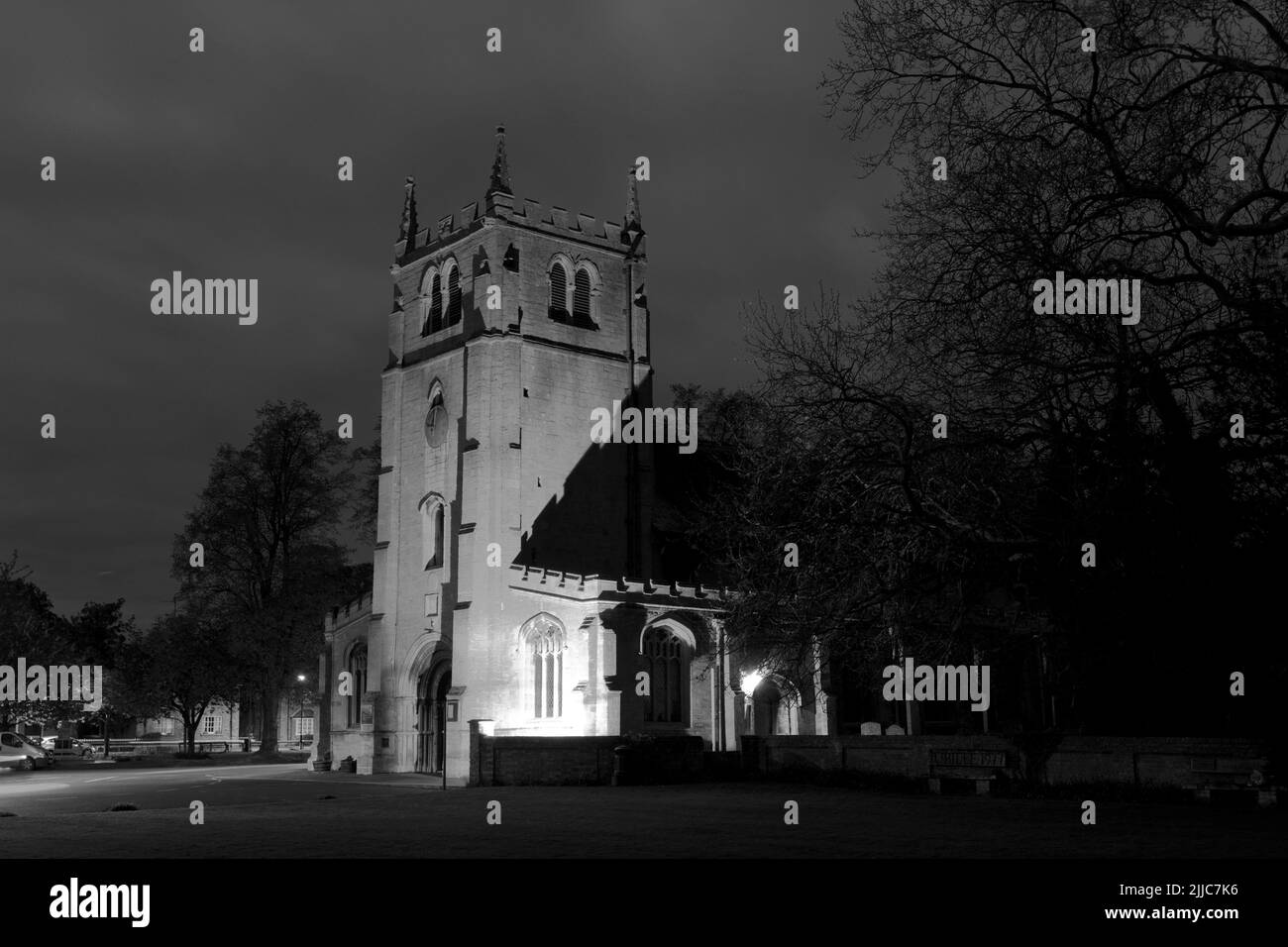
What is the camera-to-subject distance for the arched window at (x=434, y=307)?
48.7 meters

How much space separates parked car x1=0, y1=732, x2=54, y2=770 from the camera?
5031cm

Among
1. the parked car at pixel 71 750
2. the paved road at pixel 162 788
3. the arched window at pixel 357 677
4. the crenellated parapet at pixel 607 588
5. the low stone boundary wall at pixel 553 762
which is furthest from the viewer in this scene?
the parked car at pixel 71 750

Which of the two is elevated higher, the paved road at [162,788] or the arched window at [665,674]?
the arched window at [665,674]

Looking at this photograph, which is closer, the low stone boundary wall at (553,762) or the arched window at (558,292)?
the low stone boundary wall at (553,762)

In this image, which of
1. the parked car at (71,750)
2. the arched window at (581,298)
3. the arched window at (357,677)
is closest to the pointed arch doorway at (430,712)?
the arched window at (357,677)

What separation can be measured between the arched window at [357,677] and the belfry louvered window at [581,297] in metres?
14.8

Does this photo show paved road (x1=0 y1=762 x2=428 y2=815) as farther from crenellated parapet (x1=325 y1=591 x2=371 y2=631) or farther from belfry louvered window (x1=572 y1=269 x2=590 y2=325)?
belfry louvered window (x1=572 y1=269 x2=590 y2=325)

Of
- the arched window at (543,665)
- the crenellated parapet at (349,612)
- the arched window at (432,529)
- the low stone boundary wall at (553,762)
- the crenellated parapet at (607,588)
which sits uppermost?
the arched window at (432,529)

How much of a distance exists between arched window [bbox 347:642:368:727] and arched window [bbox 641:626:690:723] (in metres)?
13.4

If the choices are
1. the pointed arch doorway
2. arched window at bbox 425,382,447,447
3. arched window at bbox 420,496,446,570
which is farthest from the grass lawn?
arched window at bbox 425,382,447,447

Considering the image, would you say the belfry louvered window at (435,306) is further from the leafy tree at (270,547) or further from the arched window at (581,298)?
the leafy tree at (270,547)

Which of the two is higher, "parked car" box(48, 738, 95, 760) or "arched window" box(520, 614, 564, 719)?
"arched window" box(520, 614, 564, 719)
